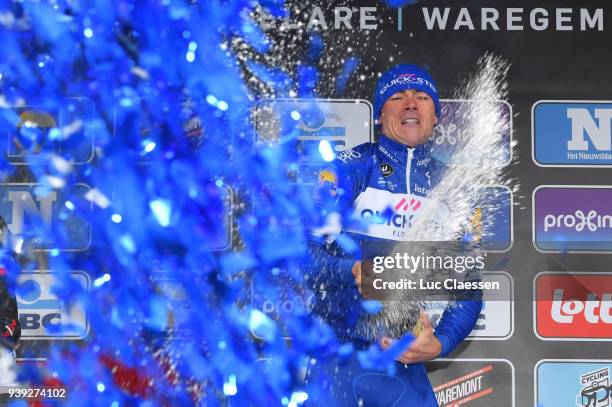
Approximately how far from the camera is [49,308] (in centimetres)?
336

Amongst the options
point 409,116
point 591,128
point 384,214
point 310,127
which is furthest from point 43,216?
point 591,128

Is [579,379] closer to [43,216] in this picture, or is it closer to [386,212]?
[386,212]

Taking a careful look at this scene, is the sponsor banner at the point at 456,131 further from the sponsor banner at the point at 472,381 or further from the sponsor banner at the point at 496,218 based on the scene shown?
the sponsor banner at the point at 472,381

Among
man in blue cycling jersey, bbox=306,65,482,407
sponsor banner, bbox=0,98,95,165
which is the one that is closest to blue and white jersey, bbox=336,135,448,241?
man in blue cycling jersey, bbox=306,65,482,407

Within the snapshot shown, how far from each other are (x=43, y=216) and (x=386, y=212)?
1.26 meters

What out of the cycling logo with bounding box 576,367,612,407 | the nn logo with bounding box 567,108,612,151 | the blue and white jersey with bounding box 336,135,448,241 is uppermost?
the nn logo with bounding box 567,108,612,151

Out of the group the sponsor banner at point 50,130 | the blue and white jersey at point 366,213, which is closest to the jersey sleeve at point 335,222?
the blue and white jersey at point 366,213

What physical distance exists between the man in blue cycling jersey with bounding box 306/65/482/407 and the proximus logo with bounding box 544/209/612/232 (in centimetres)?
41

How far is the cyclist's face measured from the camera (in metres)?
3.27

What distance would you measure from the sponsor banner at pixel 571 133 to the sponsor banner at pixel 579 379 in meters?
0.72

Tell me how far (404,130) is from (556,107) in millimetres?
574

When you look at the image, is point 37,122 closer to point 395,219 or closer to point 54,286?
point 54,286

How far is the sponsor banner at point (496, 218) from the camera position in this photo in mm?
3318

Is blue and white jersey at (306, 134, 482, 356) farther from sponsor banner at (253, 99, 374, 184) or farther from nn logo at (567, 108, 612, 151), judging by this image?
nn logo at (567, 108, 612, 151)
